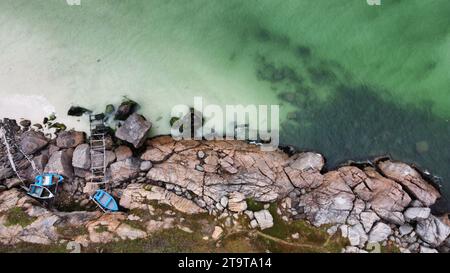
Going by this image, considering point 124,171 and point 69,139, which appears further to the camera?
point 69,139

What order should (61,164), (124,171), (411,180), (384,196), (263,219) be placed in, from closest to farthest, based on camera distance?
1. (263,219)
2. (384,196)
3. (411,180)
4. (124,171)
5. (61,164)

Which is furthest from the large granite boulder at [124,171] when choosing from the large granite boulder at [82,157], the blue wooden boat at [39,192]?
the blue wooden boat at [39,192]

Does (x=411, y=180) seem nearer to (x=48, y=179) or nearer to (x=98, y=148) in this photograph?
(x=98, y=148)

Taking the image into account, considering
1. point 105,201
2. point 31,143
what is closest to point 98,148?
point 105,201

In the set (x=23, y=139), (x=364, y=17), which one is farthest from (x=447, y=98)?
(x=23, y=139)

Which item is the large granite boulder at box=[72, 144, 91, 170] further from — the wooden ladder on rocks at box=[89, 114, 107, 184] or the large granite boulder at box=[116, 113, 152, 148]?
the large granite boulder at box=[116, 113, 152, 148]

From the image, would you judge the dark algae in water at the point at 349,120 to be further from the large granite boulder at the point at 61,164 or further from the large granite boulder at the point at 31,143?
the large granite boulder at the point at 31,143
